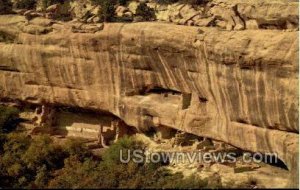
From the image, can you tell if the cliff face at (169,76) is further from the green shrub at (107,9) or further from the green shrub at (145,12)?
the green shrub at (145,12)

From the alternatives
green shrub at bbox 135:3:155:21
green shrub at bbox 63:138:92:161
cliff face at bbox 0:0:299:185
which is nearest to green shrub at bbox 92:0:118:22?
green shrub at bbox 135:3:155:21

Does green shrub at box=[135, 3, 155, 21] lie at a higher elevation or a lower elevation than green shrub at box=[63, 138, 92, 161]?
higher

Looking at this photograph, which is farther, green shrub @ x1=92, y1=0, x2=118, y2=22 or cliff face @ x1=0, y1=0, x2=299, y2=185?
green shrub @ x1=92, y1=0, x2=118, y2=22

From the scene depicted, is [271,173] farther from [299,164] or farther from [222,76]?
[222,76]

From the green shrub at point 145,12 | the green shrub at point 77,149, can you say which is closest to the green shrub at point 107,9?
the green shrub at point 145,12

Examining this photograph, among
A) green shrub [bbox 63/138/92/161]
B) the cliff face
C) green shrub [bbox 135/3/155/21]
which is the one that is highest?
green shrub [bbox 135/3/155/21]

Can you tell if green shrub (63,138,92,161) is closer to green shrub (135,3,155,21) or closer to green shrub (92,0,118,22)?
green shrub (92,0,118,22)

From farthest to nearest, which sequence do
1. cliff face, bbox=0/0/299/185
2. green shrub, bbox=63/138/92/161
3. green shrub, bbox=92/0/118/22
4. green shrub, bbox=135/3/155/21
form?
green shrub, bbox=135/3/155/21 < green shrub, bbox=92/0/118/22 < green shrub, bbox=63/138/92/161 < cliff face, bbox=0/0/299/185

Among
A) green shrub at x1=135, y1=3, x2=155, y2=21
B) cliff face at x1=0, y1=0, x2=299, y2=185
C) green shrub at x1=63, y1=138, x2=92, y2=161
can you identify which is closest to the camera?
cliff face at x1=0, y1=0, x2=299, y2=185

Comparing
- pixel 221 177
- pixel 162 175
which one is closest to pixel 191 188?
pixel 221 177
